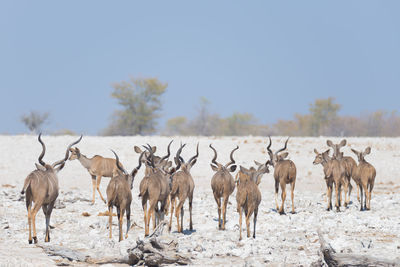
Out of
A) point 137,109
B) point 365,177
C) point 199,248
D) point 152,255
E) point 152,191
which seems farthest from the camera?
point 137,109

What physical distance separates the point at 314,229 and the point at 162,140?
25257mm

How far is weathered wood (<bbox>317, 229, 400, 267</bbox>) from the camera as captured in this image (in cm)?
986

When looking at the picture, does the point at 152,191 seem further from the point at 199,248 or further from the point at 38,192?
the point at 38,192

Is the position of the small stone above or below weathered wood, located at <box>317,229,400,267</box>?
below

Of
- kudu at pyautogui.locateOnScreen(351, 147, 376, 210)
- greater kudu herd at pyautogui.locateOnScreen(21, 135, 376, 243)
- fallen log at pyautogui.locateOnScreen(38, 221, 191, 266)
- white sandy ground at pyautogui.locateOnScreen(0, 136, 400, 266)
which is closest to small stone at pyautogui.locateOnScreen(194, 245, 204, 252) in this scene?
white sandy ground at pyautogui.locateOnScreen(0, 136, 400, 266)

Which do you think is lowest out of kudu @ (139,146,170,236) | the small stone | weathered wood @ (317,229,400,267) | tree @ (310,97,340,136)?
the small stone

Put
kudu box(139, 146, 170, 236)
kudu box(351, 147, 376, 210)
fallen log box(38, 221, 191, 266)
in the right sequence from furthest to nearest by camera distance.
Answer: kudu box(351, 147, 376, 210)
kudu box(139, 146, 170, 236)
fallen log box(38, 221, 191, 266)

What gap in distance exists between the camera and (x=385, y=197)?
75.2ft

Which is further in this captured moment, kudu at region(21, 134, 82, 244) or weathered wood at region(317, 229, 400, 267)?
kudu at region(21, 134, 82, 244)

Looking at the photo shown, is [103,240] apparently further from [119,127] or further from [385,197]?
[119,127]

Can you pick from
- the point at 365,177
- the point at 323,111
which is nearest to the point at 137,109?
the point at 323,111

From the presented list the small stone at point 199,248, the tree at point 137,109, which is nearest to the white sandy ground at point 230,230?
the small stone at point 199,248

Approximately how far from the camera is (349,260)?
33.1 feet

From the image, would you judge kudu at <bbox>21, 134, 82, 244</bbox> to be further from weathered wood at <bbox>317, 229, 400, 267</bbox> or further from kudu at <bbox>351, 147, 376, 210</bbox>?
kudu at <bbox>351, 147, 376, 210</bbox>
